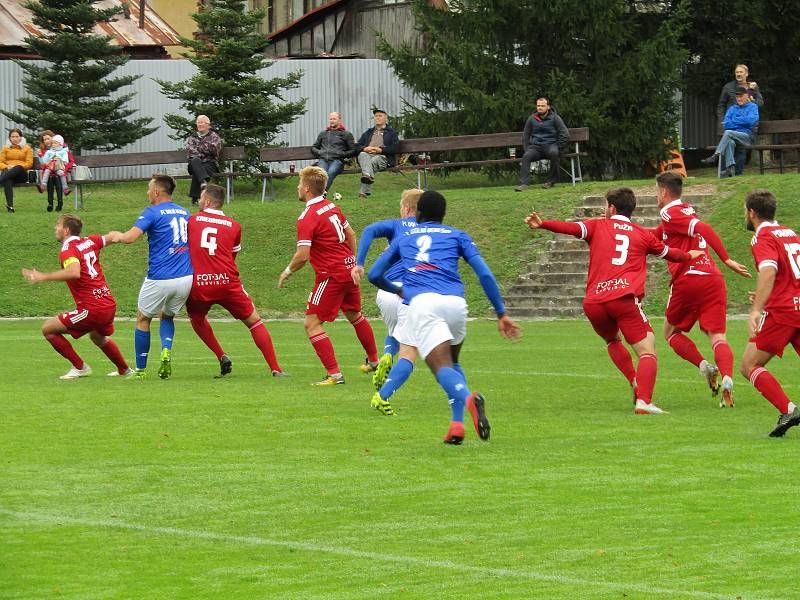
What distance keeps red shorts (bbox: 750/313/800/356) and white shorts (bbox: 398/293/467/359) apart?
2.27 m

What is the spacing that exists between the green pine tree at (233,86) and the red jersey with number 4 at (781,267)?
27234 millimetres

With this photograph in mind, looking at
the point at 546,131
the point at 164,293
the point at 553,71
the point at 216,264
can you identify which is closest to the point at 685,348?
the point at 216,264

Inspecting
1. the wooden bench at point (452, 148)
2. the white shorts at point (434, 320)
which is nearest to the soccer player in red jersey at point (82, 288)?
the white shorts at point (434, 320)

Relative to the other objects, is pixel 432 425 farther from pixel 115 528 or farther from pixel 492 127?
pixel 492 127

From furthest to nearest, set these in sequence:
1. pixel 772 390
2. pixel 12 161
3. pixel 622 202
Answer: pixel 12 161 < pixel 622 202 < pixel 772 390

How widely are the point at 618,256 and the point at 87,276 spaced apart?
6.09 m

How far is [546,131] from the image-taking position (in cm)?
3030

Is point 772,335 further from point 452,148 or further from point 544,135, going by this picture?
point 452,148

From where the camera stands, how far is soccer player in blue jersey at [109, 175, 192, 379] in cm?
1620

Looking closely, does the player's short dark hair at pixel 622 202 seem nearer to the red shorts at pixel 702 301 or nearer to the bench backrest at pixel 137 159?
the red shorts at pixel 702 301

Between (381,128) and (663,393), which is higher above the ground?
(381,128)

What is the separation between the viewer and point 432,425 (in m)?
12.0

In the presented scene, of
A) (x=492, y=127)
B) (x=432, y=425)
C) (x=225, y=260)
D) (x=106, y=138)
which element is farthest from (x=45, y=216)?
(x=432, y=425)

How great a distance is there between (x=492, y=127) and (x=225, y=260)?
846 inches
